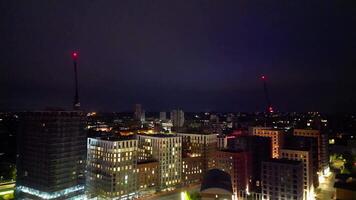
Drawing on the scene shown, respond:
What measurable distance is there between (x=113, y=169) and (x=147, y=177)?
964 centimetres

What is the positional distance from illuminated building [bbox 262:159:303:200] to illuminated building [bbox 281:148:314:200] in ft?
28.3

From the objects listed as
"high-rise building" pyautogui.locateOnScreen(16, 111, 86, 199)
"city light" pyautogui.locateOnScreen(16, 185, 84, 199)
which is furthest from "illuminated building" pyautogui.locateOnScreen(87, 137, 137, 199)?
"city light" pyautogui.locateOnScreen(16, 185, 84, 199)

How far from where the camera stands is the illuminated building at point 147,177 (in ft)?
207

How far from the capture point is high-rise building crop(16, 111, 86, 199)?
57188 mm

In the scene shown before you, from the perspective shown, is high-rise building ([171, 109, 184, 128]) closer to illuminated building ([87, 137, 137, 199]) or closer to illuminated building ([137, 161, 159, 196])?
illuminated building ([137, 161, 159, 196])

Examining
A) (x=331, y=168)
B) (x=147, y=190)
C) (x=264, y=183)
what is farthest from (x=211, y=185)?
(x=331, y=168)

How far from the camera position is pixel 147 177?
65062 mm

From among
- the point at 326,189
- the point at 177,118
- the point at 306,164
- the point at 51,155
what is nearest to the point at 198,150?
the point at 306,164

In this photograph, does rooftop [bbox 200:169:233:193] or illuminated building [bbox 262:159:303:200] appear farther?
illuminated building [bbox 262:159:303:200]

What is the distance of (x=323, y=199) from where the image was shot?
190 ft

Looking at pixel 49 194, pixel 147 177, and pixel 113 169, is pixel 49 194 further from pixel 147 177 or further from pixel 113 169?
pixel 147 177

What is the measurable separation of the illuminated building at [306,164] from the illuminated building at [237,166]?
324 inches

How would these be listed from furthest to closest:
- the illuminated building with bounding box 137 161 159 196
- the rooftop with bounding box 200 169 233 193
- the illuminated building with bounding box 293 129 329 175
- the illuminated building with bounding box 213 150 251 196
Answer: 1. the illuminated building with bounding box 293 129 329 175
2. the illuminated building with bounding box 137 161 159 196
3. the illuminated building with bounding box 213 150 251 196
4. the rooftop with bounding box 200 169 233 193

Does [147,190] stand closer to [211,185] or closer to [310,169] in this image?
[211,185]
